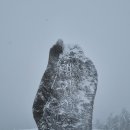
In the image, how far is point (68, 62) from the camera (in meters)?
8.29

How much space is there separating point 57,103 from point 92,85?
1.08 meters

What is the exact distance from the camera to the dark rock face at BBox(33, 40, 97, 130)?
307 inches

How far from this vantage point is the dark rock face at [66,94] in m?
7.80

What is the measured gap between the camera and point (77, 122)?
25.8 feet

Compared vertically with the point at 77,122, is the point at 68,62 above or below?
above

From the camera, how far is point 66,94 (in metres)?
7.98

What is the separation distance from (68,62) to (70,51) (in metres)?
0.36

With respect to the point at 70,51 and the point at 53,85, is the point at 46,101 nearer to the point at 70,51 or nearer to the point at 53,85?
the point at 53,85
